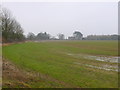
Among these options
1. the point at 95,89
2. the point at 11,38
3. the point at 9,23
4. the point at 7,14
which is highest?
the point at 7,14

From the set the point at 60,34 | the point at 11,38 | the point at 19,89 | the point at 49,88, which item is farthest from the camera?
the point at 60,34

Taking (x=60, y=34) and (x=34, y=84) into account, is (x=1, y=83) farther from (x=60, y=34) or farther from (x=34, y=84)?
(x=60, y=34)

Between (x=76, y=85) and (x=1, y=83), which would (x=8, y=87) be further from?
(x=76, y=85)

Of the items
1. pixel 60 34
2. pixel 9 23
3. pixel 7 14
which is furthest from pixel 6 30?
pixel 60 34

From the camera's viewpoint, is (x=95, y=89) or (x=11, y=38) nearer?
(x=95, y=89)

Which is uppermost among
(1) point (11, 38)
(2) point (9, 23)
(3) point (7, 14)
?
(3) point (7, 14)

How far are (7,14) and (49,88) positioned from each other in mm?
61887

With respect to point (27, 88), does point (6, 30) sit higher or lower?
higher

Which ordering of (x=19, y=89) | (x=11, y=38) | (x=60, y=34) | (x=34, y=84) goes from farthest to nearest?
(x=60, y=34) → (x=11, y=38) → (x=34, y=84) → (x=19, y=89)

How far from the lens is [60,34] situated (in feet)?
615

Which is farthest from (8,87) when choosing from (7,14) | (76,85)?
(7,14)

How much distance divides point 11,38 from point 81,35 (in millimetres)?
138855

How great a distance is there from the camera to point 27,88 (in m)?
6.88

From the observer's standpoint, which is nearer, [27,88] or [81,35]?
[27,88]
